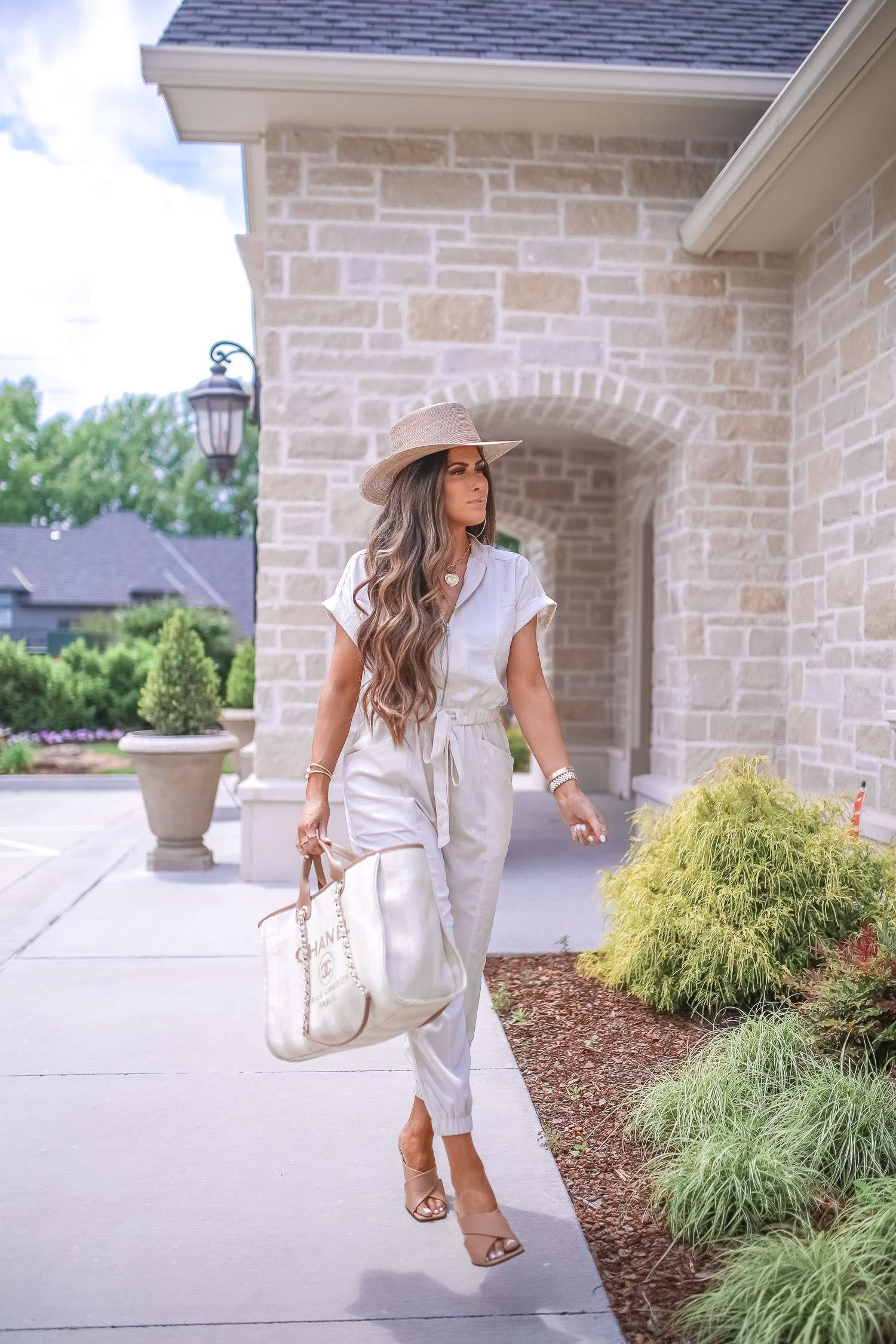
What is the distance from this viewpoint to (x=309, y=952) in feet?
7.72

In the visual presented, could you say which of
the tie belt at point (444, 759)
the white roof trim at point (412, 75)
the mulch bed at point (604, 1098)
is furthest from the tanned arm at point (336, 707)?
the white roof trim at point (412, 75)

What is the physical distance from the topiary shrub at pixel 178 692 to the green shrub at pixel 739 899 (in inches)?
140

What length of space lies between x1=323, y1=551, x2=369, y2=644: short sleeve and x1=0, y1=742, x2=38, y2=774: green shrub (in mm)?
11449

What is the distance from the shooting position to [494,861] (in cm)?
263

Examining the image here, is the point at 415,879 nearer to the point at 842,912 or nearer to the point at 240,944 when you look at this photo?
the point at 842,912

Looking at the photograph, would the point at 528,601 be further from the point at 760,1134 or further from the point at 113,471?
the point at 113,471

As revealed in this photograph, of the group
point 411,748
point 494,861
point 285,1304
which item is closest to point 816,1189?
point 494,861

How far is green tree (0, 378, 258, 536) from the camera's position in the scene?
4369cm

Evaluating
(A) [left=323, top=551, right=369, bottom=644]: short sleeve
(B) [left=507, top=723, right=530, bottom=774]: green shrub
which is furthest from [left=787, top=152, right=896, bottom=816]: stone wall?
(B) [left=507, top=723, right=530, bottom=774]: green shrub

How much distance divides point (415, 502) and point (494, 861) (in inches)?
35.1

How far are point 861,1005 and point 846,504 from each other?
352 centimetres

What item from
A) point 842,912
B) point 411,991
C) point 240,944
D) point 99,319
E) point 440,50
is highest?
point 99,319

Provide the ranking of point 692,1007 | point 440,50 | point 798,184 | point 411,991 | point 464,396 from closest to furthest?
point 411,991 < point 692,1007 < point 798,184 < point 440,50 < point 464,396

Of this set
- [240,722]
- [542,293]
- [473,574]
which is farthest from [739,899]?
[240,722]
